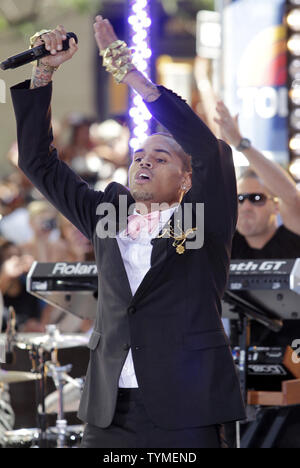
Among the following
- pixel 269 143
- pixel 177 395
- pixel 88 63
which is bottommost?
pixel 177 395

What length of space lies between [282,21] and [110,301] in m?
4.52

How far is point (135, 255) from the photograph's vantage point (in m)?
3.56

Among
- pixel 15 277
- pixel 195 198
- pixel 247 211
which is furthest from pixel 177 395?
pixel 15 277

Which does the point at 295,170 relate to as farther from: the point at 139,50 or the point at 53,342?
the point at 53,342

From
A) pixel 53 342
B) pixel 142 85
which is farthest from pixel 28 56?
pixel 53 342

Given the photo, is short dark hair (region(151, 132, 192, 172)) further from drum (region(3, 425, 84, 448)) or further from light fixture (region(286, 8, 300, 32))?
light fixture (region(286, 8, 300, 32))

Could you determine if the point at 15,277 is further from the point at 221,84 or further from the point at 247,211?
the point at 247,211

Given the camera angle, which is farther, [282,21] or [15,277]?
[15,277]

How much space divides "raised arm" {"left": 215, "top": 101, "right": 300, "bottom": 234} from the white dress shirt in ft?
6.41

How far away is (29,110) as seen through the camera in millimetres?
3641

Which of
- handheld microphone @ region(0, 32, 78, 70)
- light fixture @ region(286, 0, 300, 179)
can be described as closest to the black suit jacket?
handheld microphone @ region(0, 32, 78, 70)

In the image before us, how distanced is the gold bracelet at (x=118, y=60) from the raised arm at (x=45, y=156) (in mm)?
160

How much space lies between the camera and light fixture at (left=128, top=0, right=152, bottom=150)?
6.34 metres

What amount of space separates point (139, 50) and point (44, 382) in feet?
7.10
